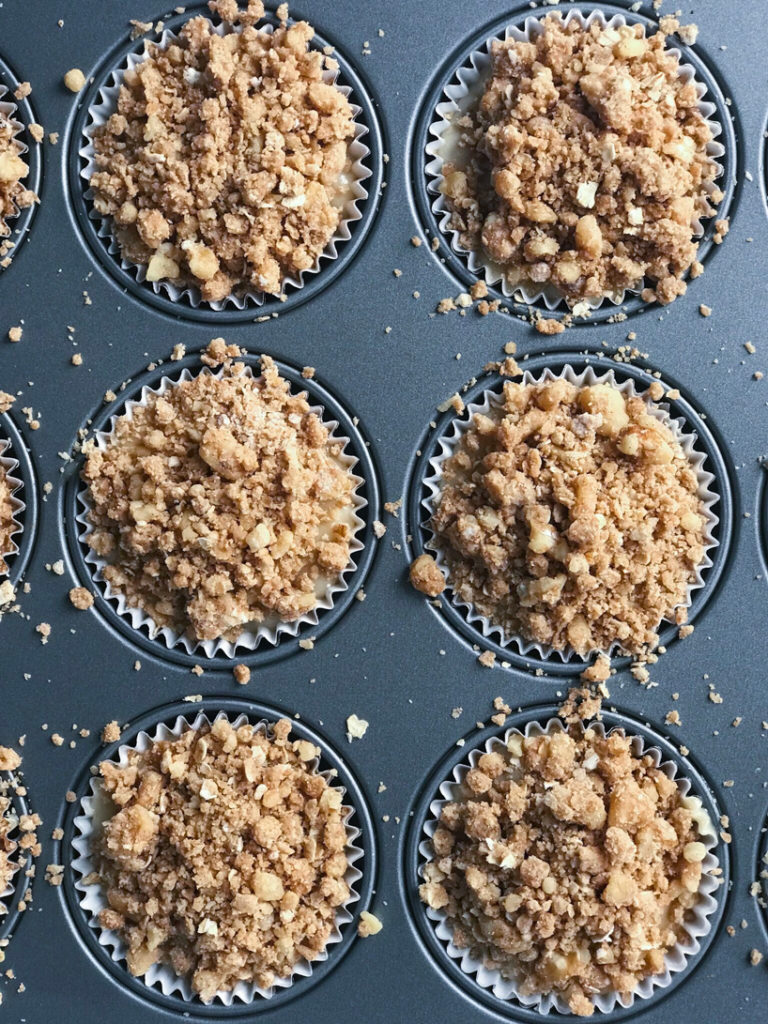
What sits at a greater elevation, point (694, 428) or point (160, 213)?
point (694, 428)

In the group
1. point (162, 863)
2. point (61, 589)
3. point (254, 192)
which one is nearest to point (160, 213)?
point (254, 192)

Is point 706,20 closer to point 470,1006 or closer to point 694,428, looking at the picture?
point 694,428

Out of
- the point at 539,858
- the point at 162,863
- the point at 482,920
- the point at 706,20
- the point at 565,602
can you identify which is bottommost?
the point at 162,863

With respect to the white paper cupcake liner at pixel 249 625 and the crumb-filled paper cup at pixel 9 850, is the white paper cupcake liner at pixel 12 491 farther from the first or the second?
the crumb-filled paper cup at pixel 9 850

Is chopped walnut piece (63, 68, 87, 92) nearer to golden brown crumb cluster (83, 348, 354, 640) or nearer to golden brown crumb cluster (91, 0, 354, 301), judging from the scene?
golden brown crumb cluster (91, 0, 354, 301)

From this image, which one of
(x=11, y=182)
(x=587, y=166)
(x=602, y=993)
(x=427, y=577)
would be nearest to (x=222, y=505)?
(x=427, y=577)

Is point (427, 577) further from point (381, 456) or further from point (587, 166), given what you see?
point (587, 166)

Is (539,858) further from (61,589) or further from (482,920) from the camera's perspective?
(61,589)

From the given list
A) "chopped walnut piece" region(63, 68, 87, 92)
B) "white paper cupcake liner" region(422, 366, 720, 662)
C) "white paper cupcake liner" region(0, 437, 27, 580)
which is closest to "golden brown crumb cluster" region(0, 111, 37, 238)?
"chopped walnut piece" region(63, 68, 87, 92)
